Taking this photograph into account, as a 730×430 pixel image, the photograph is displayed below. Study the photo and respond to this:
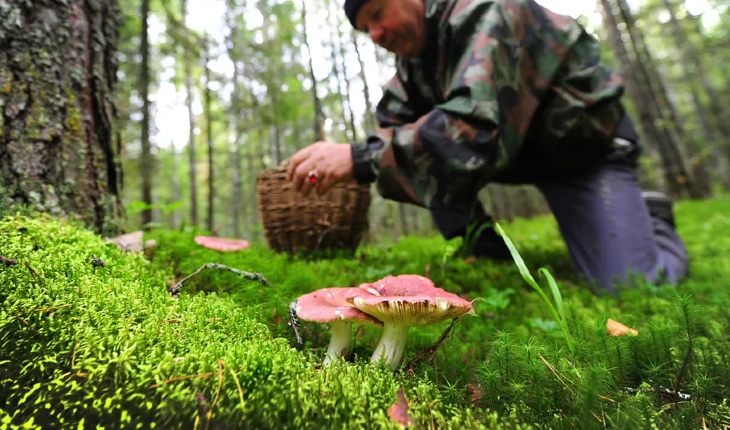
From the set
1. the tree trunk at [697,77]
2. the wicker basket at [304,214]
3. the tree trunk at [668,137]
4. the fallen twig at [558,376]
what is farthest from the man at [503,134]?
the tree trunk at [697,77]

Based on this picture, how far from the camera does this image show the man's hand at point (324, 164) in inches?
79.3

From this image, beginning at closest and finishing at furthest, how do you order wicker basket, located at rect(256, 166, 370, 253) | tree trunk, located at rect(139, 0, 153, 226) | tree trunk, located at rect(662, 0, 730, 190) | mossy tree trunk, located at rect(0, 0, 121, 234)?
mossy tree trunk, located at rect(0, 0, 121, 234), wicker basket, located at rect(256, 166, 370, 253), tree trunk, located at rect(139, 0, 153, 226), tree trunk, located at rect(662, 0, 730, 190)

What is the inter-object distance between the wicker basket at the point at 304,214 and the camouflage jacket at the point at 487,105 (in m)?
0.75

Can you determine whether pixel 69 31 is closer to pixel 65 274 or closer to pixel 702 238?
pixel 65 274

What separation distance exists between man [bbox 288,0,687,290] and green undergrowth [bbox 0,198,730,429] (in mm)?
827

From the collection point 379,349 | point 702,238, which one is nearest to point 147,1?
point 379,349

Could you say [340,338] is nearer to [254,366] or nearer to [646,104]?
[254,366]

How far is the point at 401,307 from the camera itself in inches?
38.5

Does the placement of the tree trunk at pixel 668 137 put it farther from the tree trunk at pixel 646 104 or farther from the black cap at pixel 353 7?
the black cap at pixel 353 7

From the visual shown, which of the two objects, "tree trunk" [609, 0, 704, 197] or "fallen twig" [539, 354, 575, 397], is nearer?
"fallen twig" [539, 354, 575, 397]

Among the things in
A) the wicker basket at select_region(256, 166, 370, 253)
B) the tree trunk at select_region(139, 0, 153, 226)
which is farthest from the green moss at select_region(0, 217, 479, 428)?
the tree trunk at select_region(139, 0, 153, 226)

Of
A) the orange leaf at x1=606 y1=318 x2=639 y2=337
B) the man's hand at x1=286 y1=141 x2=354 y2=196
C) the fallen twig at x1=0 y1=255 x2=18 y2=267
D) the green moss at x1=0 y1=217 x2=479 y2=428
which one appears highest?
the man's hand at x1=286 y1=141 x2=354 y2=196

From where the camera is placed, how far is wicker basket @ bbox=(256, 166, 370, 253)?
2752 millimetres

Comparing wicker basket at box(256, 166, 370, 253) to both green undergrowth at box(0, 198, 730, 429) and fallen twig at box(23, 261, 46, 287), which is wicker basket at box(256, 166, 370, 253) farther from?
fallen twig at box(23, 261, 46, 287)
